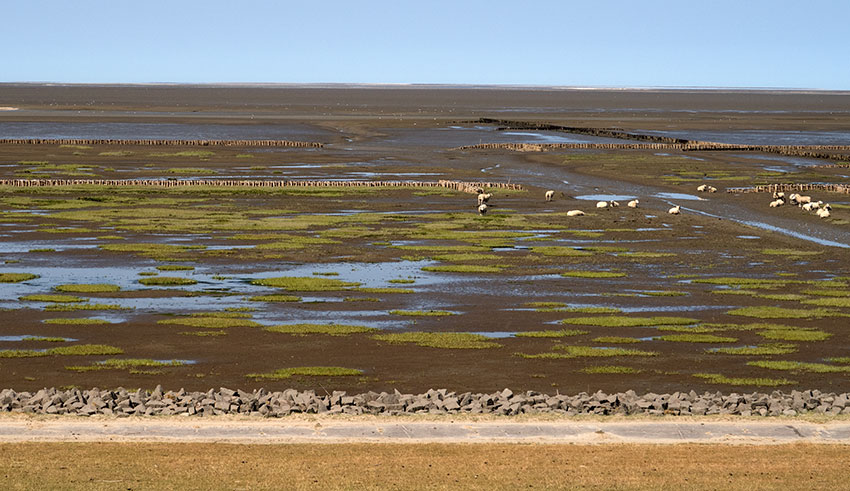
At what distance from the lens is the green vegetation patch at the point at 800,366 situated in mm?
28781

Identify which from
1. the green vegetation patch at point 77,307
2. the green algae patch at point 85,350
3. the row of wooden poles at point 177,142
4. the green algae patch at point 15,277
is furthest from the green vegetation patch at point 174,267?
the row of wooden poles at point 177,142

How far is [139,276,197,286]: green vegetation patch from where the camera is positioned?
41.0m

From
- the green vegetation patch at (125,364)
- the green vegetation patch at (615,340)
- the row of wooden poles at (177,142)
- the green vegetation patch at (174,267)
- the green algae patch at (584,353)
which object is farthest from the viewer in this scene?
the row of wooden poles at (177,142)

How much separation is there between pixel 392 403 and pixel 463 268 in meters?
21.6

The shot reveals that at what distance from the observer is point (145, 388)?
86.5 ft

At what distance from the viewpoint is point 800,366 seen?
29125mm

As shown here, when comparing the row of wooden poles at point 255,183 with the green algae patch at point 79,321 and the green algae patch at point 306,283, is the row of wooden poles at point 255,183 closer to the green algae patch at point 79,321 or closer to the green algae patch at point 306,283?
the green algae patch at point 306,283

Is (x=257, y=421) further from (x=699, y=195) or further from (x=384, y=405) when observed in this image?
(x=699, y=195)

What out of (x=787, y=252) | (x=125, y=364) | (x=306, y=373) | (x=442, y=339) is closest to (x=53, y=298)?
(x=125, y=364)

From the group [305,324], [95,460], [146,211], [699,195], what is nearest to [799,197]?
[699,195]

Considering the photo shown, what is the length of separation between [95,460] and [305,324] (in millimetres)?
15434

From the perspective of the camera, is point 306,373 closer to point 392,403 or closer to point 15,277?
point 392,403

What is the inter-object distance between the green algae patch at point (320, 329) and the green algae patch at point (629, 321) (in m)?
6.20

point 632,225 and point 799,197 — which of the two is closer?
point 632,225
